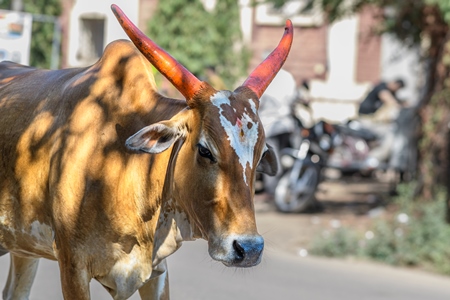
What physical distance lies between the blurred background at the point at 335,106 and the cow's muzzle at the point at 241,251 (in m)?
1.32

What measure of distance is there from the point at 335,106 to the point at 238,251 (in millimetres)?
16577

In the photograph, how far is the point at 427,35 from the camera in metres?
10.7

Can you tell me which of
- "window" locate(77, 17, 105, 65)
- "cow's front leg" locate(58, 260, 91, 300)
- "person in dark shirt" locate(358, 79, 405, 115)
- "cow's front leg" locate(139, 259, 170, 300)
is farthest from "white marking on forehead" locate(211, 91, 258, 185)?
"window" locate(77, 17, 105, 65)

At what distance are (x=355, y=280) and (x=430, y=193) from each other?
7.37ft

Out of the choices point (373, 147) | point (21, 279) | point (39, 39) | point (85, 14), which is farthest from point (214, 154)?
point (85, 14)

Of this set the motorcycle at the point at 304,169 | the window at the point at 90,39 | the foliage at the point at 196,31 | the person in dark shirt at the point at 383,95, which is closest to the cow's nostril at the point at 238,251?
the motorcycle at the point at 304,169

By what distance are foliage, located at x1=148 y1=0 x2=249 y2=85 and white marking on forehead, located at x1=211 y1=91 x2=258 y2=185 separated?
42.5 ft

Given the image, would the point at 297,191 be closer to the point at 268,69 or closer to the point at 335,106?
the point at 268,69

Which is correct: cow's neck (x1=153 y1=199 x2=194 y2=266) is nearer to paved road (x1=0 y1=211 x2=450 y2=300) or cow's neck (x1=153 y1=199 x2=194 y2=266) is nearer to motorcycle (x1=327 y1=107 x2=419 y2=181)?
paved road (x1=0 y1=211 x2=450 y2=300)

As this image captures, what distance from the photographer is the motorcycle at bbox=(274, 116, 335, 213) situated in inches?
446

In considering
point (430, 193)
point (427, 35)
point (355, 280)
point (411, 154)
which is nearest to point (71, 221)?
point (355, 280)

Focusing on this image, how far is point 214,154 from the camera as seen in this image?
383cm

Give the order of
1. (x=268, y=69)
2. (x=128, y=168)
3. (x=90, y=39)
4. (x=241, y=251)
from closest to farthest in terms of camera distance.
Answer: (x=241, y=251) < (x=128, y=168) < (x=268, y=69) < (x=90, y=39)

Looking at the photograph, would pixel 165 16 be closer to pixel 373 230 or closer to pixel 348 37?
pixel 348 37
